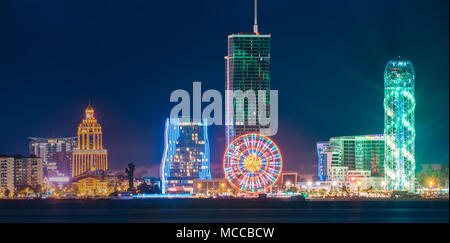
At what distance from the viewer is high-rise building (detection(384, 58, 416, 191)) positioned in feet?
586

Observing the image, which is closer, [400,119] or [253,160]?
[253,160]

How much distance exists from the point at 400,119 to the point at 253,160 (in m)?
36.2

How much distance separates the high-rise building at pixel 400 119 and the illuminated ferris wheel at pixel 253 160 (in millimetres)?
30894

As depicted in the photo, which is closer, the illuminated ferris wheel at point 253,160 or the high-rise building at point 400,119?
the illuminated ferris wheel at point 253,160

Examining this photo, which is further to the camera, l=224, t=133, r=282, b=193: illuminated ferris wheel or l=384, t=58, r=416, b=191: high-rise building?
l=384, t=58, r=416, b=191: high-rise building

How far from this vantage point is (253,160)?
157 m

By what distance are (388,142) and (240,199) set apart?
3122 centimetres

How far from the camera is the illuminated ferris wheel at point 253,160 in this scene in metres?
157

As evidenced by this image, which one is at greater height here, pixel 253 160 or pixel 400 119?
pixel 400 119

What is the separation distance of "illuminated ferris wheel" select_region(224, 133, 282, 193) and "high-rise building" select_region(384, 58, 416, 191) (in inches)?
1216
